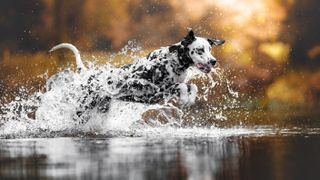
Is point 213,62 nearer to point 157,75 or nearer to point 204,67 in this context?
point 204,67

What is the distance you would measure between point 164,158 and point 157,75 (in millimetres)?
4499

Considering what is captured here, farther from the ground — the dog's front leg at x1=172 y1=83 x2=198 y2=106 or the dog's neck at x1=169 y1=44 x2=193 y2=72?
the dog's neck at x1=169 y1=44 x2=193 y2=72

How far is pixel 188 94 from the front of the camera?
1050cm

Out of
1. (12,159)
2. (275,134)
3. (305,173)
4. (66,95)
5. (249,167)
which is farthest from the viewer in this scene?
(66,95)

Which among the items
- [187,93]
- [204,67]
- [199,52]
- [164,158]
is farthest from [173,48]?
[164,158]

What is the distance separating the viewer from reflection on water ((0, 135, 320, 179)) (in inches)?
221

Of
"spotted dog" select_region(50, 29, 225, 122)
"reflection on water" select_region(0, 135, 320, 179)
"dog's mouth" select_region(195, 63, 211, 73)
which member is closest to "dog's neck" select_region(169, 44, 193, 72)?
"spotted dog" select_region(50, 29, 225, 122)

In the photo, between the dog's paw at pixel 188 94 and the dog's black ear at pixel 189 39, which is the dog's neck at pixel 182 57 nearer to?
the dog's black ear at pixel 189 39

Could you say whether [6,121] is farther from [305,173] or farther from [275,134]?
[305,173]

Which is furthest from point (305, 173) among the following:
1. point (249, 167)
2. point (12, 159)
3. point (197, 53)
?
point (197, 53)

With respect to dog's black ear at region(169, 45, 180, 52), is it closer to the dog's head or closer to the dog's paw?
the dog's head

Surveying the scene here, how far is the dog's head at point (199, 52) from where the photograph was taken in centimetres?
1093

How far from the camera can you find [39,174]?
5824 millimetres

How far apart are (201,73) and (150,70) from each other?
77 cm
